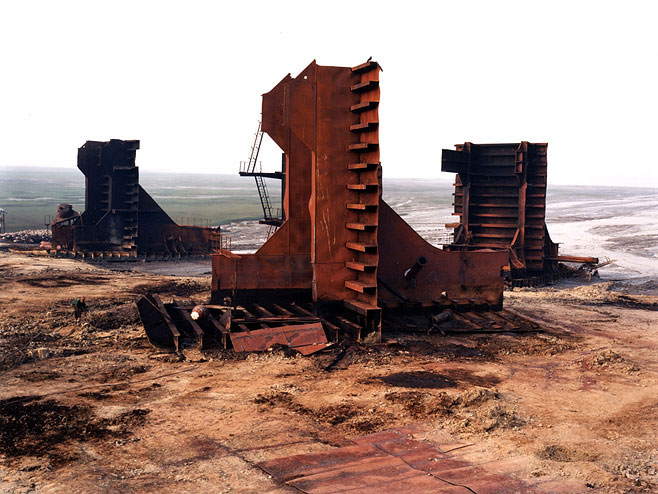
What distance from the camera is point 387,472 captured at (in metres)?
6.21

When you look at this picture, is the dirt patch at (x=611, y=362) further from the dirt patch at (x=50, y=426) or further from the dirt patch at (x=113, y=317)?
the dirt patch at (x=113, y=317)

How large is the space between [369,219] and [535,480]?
6.81m

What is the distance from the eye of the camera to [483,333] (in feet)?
43.2

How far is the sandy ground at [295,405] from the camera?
246 inches

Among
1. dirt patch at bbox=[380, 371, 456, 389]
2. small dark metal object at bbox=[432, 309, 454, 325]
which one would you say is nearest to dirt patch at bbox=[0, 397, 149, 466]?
dirt patch at bbox=[380, 371, 456, 389]

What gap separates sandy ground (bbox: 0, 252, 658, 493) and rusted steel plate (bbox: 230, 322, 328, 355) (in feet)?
1.03

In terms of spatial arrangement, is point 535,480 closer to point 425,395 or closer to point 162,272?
point 425,395

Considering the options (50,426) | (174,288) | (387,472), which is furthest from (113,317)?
(387,472)

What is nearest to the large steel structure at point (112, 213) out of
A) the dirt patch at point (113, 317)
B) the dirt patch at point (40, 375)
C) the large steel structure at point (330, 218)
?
the dirt patch at point (113, 317)

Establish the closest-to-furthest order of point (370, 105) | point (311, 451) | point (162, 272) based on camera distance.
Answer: point (311, 451) < point (370, 105) < point (162, 272)

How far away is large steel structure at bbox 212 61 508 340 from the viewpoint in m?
12.1

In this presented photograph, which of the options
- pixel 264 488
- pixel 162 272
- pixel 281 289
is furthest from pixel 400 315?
pixel 162 272

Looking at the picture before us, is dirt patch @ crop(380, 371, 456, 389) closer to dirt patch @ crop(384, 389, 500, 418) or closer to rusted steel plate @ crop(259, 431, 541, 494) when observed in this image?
dirt patch @ crop(384, 389, 500, 418)

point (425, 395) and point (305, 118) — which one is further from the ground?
point (305, 118)
